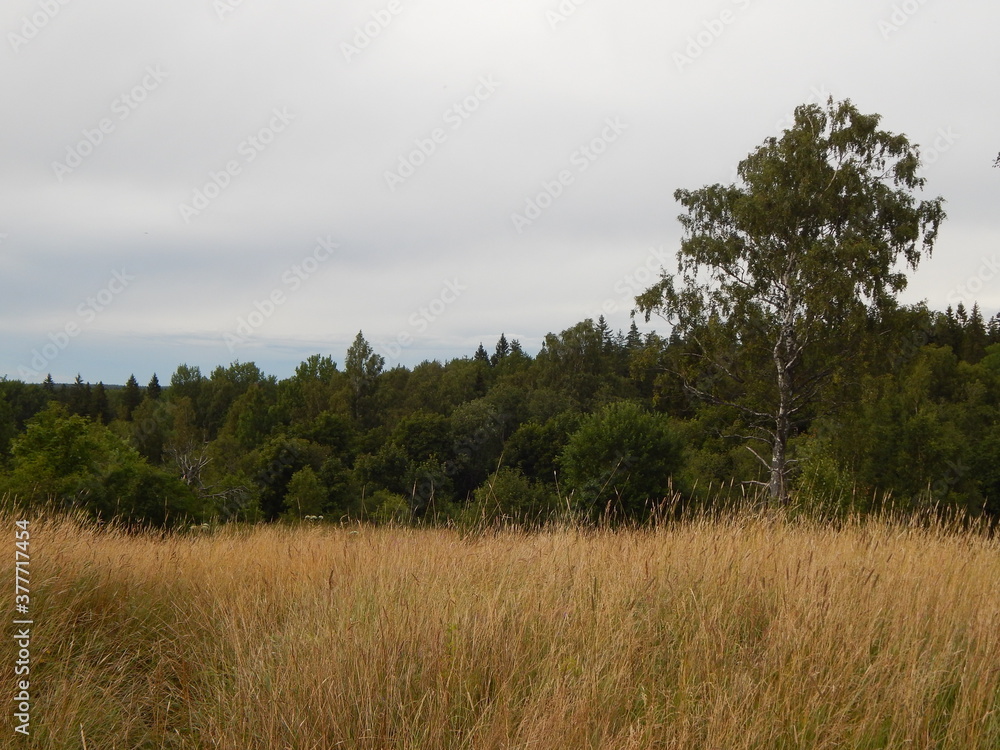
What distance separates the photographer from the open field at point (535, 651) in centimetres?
303

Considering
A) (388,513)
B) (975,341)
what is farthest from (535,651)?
(975,341)

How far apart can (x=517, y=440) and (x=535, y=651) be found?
47614 mm

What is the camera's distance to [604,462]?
3184cm

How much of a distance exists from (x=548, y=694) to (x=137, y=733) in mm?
2121

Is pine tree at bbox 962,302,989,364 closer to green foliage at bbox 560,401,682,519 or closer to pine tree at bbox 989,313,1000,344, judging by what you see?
pine tree at bbox 989,313,1000,344

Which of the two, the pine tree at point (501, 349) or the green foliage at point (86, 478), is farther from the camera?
the pine tree at point (501, 349)

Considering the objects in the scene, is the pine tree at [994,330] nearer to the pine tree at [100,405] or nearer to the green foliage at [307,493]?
the green foliage at [307,493]

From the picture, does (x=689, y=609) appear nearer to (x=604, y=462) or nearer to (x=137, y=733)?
(x=137, y=733)

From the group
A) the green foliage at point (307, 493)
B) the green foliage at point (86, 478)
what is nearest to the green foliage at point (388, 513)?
the green foliage at point (307, 493)

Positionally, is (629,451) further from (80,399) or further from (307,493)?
(80,399)

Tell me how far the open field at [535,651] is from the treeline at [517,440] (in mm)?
1277

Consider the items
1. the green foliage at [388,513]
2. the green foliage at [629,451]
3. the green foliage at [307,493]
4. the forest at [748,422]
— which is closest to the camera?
the green foliage at [388,513]

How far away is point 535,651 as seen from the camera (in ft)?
12.0

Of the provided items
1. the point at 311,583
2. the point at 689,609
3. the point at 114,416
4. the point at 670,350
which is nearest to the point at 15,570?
the point at 311,583
